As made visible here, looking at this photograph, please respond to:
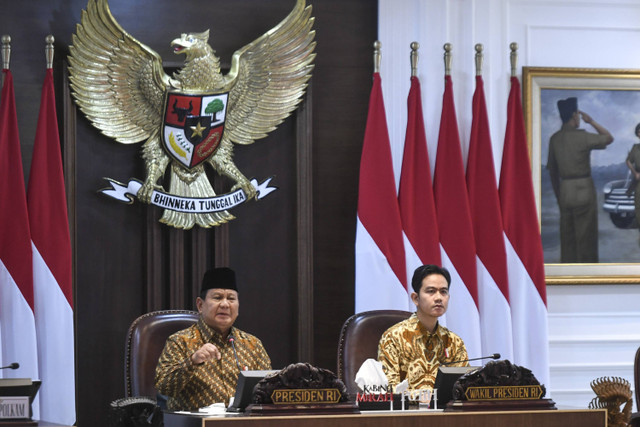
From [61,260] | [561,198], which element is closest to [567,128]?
[561,198]

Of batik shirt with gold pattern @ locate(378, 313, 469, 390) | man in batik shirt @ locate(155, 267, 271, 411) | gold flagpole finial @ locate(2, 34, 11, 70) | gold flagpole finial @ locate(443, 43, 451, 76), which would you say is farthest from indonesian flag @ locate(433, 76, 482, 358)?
gold flagpole finial @ locate(2, 34, 11, 70)

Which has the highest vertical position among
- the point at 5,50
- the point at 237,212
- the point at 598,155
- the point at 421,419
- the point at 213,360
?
the point at 5,50

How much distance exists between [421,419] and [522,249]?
273cm

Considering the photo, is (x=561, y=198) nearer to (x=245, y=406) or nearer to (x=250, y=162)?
(x=250, y=162)

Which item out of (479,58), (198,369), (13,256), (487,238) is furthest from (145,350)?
(479,58)

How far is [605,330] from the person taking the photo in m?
5.58

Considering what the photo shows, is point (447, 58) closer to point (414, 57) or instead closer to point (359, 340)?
point (414, 57)

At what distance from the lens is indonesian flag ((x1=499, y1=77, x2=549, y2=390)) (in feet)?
17.5

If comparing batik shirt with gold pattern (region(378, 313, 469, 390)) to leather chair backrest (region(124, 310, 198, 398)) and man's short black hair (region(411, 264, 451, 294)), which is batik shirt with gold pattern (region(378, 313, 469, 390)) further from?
leather chair backrest (region(124, 310, 198, 398))

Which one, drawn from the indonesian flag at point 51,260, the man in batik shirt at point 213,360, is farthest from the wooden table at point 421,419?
the indonesian flag at point 51,260

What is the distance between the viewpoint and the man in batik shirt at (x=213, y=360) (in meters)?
3.70

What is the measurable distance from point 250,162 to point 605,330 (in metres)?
2.36

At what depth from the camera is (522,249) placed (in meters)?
5.40

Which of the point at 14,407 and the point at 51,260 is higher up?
the point at 51,260
